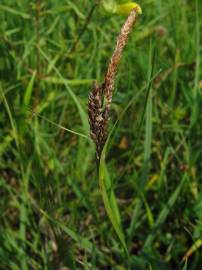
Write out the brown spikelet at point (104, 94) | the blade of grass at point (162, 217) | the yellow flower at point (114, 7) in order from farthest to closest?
1. the blade of grass at point (162, 217)
2. the yellow flower at point (114, 7)
3. the brown spikelet at point (104, 94)

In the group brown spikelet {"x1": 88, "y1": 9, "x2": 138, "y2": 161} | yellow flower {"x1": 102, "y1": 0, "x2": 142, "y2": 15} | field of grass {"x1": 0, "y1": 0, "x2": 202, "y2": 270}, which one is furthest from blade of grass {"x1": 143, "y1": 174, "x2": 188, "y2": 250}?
brown spikelet {"x1": 88, "y1": 9, "x2": 138, "y2": 161}

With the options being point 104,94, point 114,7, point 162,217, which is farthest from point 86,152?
Answer: point 104,94

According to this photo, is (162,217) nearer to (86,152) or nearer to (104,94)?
(86,152)

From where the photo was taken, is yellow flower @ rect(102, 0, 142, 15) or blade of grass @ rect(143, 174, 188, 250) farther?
blade of grass @ rect(143, 174, 188, 250)

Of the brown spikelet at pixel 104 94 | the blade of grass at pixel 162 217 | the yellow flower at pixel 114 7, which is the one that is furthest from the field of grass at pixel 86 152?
the brown spikelet at pixel 104 94

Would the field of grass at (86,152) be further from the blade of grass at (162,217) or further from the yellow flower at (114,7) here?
the yellow flower at (114,7)

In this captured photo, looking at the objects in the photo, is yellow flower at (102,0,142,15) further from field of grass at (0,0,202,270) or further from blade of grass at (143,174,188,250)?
blade of grass at (143,174,188,250)
